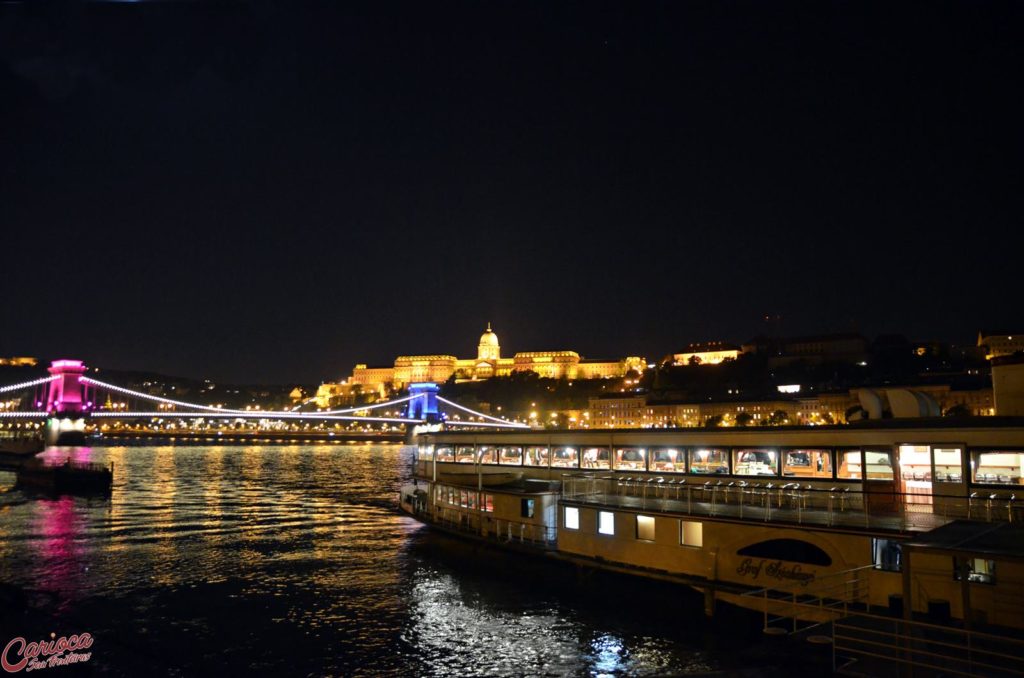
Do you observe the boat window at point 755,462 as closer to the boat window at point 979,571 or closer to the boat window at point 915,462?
the boat window at point 915,462

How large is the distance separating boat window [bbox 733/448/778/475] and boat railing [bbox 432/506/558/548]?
593 cm

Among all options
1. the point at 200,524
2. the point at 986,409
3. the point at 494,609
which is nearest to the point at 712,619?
the point at 494,609

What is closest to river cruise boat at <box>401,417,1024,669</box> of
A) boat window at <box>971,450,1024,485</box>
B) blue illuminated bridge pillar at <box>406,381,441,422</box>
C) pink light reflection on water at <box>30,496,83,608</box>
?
boat window at <box>971,450,1024,485</box>

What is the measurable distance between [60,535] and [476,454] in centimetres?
1902

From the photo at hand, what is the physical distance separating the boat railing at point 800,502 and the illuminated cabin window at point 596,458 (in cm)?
220

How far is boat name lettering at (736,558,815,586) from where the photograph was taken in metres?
17.2

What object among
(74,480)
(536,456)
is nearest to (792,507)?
(536,456)

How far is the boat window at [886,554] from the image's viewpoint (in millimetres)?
15797

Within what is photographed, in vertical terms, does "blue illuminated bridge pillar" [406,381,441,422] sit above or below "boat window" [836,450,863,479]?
above

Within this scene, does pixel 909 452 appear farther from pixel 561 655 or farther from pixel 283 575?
pixel 283 575

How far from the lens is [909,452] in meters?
19.4

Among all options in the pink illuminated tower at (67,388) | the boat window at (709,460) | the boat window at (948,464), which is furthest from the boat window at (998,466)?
the pink illuminated tower at (67,388)

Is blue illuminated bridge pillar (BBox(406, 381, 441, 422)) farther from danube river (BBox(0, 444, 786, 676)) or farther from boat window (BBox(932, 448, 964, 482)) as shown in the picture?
boat window (BBox(932, 448, 964, 482))

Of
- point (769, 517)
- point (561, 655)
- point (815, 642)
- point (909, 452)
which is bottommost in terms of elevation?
point (561, 655)
